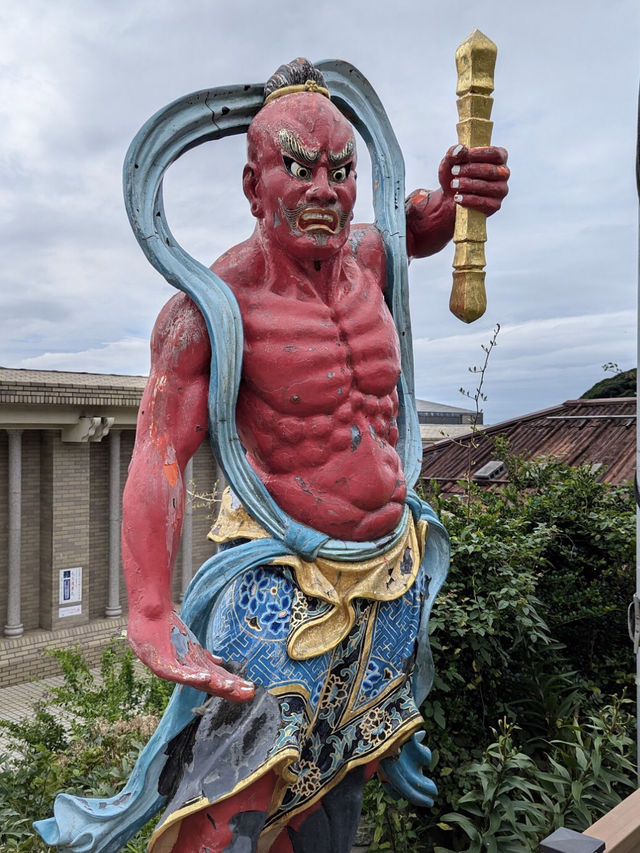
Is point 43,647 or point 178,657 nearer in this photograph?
point 178,657

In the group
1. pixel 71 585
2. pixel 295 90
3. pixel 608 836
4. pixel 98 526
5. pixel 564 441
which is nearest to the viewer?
pixel 608 836

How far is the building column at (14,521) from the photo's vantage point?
8.08m

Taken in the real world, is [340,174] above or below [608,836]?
above

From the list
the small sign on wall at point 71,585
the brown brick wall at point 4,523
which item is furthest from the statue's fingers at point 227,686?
the small sign on wall at point 71,585

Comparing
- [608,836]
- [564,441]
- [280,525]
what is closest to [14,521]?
[564,441]

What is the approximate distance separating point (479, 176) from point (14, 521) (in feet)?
23.7

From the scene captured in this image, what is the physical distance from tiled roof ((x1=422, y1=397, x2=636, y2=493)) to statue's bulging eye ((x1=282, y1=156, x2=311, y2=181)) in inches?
195

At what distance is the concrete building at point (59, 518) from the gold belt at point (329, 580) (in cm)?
621

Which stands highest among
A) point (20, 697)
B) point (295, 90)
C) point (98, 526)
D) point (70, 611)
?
point (295, 90)

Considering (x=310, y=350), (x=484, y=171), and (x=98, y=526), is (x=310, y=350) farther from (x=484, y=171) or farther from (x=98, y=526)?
(x=98, y=526)

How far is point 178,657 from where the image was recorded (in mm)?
1683

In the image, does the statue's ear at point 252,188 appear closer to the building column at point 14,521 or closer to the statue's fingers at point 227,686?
the statue's fingers at point 227,686

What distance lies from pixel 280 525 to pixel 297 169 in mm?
857

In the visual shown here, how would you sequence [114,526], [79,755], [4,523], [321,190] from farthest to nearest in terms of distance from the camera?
[114,526]
[4,523]
[79,755]
[321,190]
